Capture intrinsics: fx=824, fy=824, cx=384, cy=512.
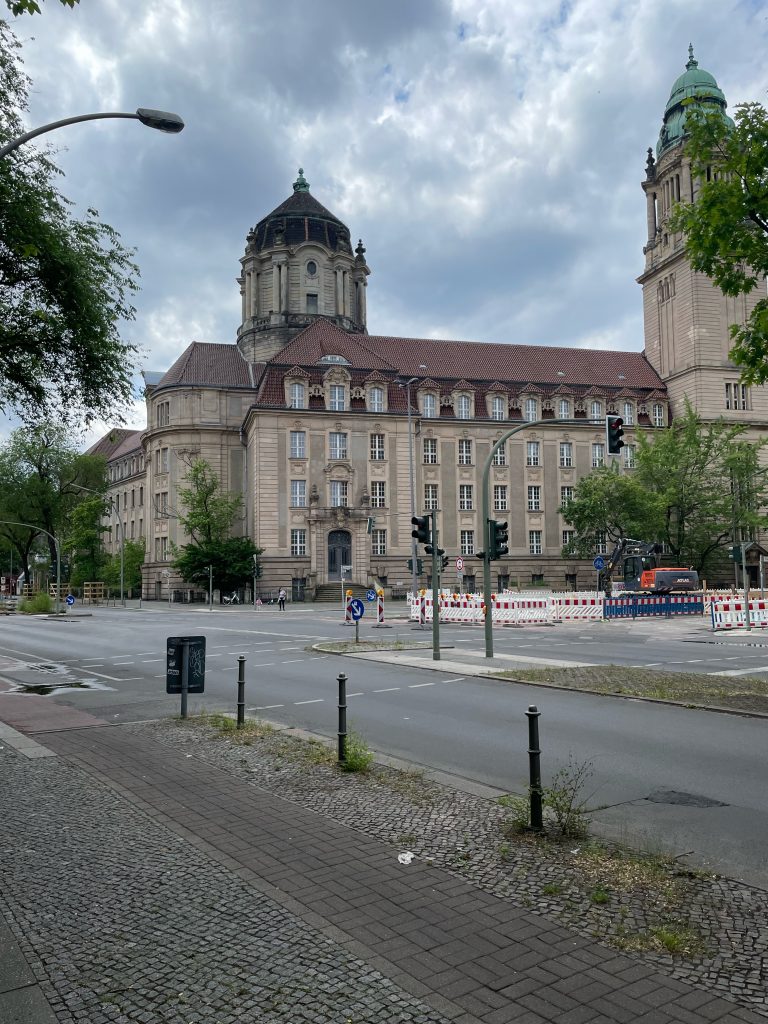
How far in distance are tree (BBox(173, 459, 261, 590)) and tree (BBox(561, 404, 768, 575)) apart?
979 inches

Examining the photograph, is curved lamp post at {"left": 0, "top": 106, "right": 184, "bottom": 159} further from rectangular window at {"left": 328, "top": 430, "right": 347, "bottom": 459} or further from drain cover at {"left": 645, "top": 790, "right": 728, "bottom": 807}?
rectangular window at {"left": 328, "top": 430, "right": 347, "bottom": 459}

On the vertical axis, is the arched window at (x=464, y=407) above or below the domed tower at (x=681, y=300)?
below

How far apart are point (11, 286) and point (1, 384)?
2.42 metres

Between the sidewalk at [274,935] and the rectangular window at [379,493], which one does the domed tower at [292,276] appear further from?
the sidewalk at [274,935]

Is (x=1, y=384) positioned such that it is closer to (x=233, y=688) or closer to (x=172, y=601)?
(x=233, y=688)

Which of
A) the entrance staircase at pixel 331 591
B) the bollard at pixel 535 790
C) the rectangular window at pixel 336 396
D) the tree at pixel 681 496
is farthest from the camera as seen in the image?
the rectangular window at pixel 336 396

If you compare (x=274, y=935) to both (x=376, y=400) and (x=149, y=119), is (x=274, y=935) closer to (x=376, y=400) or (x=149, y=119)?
(x=149, y=119)

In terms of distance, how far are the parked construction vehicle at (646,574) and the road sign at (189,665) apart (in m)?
37.0

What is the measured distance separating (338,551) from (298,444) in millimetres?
8719

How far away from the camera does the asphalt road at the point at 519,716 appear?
22.1 feet

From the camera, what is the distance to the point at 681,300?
70000mm

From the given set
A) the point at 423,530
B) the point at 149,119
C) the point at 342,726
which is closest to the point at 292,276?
the point at 423,530

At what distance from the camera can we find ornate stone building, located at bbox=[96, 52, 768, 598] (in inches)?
2469

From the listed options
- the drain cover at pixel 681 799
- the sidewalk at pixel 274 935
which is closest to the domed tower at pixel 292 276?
the drain cover at pixel 681 799
